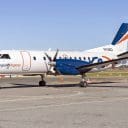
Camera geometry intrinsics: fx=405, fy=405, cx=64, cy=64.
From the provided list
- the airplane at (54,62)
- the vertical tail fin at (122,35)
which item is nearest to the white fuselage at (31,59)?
the airplane at (54,62)

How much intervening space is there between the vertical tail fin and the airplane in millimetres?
3077

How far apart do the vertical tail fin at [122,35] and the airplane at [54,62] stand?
3077mm

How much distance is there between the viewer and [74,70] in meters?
33.2

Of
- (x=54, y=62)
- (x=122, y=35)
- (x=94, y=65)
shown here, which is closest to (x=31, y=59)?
(x=54, y=62)

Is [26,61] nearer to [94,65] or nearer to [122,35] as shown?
[94,65]

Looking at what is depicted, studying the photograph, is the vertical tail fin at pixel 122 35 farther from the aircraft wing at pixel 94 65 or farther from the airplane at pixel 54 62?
the aircraft wing at pixel 94 65

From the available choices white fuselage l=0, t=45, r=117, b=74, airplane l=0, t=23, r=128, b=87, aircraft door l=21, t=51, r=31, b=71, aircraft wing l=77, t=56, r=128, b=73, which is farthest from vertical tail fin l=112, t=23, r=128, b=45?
aircraft door l=21, t=51, r=31, b=71

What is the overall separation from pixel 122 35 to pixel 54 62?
10.4m

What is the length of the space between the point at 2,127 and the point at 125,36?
29.6m

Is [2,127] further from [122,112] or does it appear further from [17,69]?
[17,69]

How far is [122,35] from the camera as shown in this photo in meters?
40.2

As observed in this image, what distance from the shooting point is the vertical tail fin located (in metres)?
40.1

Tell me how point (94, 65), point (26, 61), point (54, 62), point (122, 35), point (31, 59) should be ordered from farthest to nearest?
point (122, 35) → point (94, 65) → point (54, 62) → point (31, 59) → point (26, 61)

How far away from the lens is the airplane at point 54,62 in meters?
30.8
